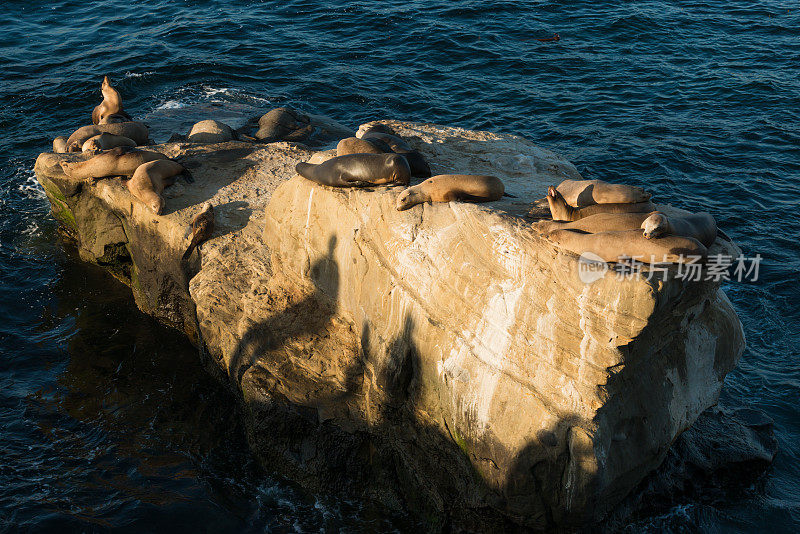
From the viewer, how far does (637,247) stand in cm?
738

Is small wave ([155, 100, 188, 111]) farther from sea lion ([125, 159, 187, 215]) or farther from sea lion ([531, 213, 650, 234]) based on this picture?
sea lion ([531, 213, 650, 234])

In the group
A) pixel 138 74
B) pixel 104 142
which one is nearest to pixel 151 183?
pixel 104 142

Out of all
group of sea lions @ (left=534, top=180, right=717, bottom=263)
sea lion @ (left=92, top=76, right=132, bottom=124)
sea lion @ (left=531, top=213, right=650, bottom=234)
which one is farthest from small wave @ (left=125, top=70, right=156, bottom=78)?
sea lion @ (left=531, top=213, right=650, bottom=234)

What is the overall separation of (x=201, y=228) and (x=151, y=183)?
1.48m

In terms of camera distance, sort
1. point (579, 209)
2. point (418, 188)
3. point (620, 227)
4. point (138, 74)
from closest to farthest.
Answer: point (620, 227)
point (579, 209)
point (418, 188)
point (138, 74)

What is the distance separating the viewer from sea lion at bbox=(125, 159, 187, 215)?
38.3ft

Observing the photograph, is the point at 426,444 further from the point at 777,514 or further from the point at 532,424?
the point at 777,514

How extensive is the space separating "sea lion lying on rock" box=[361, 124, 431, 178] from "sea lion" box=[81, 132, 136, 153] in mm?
4914

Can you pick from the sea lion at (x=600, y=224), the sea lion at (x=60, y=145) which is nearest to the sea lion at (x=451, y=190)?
the sea lion at (x=600, y=224)

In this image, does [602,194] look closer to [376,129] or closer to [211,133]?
[376,129]

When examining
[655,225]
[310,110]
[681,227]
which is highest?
[655,225]

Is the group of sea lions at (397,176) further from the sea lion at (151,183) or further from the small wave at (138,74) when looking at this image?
the small wave at (138,74)

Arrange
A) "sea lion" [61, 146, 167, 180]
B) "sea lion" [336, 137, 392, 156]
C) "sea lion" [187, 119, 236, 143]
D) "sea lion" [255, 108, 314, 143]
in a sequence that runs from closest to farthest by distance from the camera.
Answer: "sea lion" [336, 137, 392, 156] → "sea lion" [61, 146, 167, 180] → "sea lion" [187, 119, 236, 143] → "sea lion" [255, 108, 314, 143]

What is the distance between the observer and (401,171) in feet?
30.9
